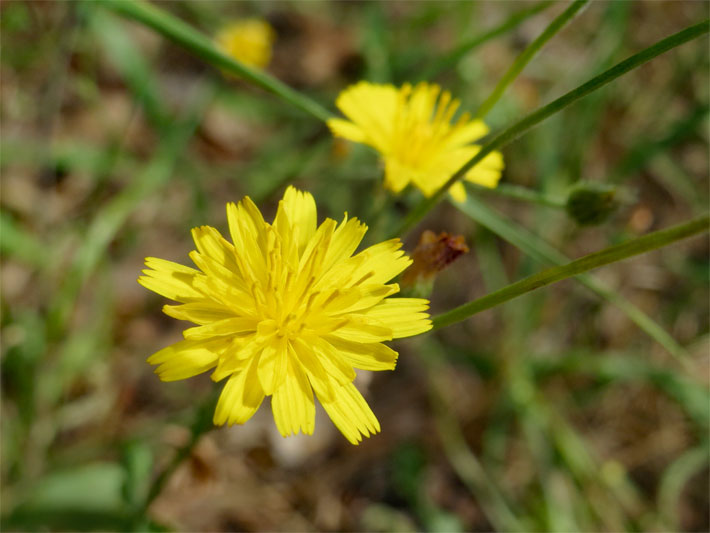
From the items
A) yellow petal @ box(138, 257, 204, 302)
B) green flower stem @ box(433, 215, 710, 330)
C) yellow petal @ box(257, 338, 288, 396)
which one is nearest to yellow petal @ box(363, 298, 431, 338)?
green flower stem @ box(433, 215, 710, 330)

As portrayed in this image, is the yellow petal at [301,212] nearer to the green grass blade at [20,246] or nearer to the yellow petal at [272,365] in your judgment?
the yellow petal at [272,365]

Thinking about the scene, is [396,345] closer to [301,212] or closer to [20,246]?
[301,212]

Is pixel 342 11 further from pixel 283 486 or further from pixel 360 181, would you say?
pixel 283 486

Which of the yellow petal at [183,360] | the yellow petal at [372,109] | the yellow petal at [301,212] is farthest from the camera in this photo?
the yellow petal at [372,109]

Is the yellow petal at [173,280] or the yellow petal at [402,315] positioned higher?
the yellow petal at [173,280]

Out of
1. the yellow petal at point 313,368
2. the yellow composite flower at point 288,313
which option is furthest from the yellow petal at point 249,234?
the yellow petal at point 313,368

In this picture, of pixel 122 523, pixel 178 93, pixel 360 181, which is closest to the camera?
pixel 122 523

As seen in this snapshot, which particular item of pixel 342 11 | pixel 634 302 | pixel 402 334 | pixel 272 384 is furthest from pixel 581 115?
pixel 272 384
